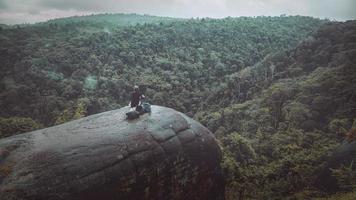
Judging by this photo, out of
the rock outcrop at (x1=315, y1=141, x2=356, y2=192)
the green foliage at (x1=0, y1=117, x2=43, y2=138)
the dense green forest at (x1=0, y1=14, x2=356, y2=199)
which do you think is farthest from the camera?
the dense green forest at (x1=0, y1=14, x2=356, y2=199)

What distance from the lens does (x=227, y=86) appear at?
283ft

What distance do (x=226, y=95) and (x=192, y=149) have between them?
68289mm

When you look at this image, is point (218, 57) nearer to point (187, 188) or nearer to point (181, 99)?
point (181, 99)

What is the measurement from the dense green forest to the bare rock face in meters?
3.93

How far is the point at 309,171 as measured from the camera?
89.9ft

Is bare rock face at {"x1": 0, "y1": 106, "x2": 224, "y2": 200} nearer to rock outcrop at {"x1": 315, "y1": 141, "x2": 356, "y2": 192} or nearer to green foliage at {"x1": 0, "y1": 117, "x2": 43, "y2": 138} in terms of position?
rock outcrop at {"x1": 315, "y1": 141, "x2": 356, "y2": 192}

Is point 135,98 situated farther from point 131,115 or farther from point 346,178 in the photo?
point 346,178

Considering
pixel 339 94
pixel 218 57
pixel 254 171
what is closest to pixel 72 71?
pixel 218 57

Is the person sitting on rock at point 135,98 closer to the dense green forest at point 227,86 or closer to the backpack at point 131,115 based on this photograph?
the backpack at point 131,115

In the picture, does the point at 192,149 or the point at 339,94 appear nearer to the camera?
the point at 192,149

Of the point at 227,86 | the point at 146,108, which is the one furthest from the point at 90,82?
the point at 146,108

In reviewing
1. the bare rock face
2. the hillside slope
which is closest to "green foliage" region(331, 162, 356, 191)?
the bare rock face

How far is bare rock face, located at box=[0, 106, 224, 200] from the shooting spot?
1182 cm

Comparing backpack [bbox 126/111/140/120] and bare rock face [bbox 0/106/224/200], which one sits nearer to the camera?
bare rock face [bbox 0/106/224/200]
